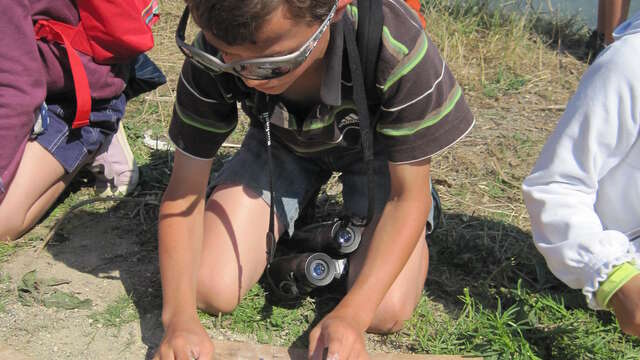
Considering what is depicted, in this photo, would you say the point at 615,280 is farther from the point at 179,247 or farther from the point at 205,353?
the point at 179,247

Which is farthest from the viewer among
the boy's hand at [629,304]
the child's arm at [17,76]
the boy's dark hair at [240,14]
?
the child's arm at [17,76]

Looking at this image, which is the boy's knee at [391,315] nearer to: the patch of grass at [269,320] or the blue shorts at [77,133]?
the patch of grass at [269,320]

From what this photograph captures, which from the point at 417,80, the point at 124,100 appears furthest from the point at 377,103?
the point at 124,100

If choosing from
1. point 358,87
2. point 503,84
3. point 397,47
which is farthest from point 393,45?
point 503,84

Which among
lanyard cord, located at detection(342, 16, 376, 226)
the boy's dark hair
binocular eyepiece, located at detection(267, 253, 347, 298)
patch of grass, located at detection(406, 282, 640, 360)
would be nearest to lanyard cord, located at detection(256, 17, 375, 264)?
lanyard cord, located at detection(342, 16, 376, 226)

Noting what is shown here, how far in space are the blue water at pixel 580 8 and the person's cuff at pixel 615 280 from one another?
9.66 feet

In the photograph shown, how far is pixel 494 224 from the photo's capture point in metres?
2.64

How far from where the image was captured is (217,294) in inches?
84.0

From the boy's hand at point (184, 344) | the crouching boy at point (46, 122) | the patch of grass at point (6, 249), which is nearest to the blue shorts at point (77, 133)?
the crouching boy at point (46, 122)

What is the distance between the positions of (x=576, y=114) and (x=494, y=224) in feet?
3.01

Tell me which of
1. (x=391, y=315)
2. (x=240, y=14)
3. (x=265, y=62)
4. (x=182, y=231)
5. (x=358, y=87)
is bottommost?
(x=391, y=315)

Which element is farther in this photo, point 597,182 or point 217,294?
point 217,294

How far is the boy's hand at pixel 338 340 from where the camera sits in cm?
176

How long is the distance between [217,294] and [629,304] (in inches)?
41.4
